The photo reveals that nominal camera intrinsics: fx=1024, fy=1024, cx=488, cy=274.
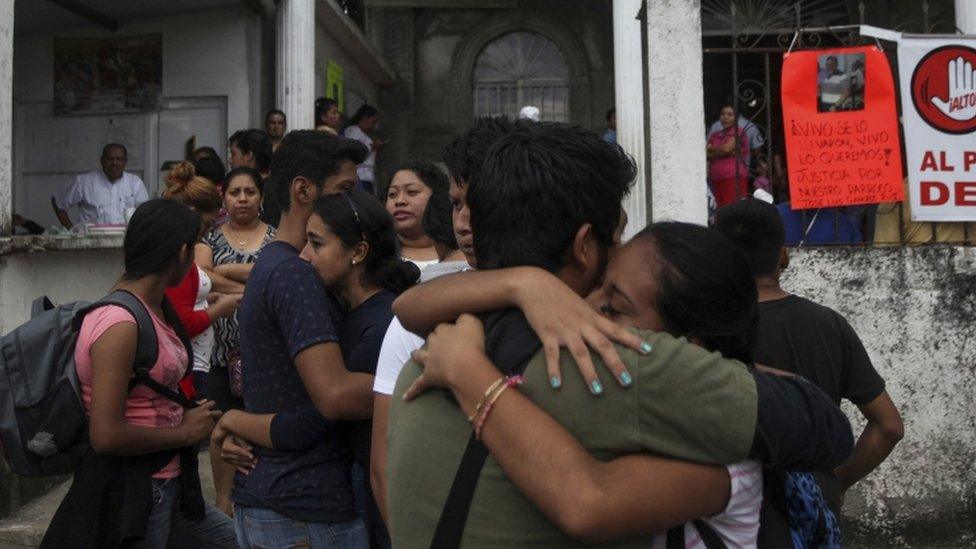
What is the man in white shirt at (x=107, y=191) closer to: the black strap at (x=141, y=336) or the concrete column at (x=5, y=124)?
the concrete column at (x=5, y=124)

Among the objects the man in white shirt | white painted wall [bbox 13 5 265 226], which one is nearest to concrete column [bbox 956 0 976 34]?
white painted wall [bbox 13 5 265 226]

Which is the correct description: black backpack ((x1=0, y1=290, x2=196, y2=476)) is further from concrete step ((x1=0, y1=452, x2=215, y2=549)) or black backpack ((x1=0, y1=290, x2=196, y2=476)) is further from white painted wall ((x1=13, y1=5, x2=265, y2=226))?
white painted wall ((x1=13, y1=5, x2=265, y2=226))

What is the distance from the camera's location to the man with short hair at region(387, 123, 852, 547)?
4.39ft

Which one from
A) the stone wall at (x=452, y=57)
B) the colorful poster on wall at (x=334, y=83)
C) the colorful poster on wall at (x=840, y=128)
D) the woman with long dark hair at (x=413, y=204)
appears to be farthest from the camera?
the stone wall at (x=452, y=57)

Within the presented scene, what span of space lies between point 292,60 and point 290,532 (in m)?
8.09

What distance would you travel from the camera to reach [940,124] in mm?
5406

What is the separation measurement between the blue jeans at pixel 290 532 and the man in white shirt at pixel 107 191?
708 centimetres

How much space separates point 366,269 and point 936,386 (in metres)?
3.51

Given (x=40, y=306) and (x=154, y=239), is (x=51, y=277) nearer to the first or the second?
(x=40, y=306)

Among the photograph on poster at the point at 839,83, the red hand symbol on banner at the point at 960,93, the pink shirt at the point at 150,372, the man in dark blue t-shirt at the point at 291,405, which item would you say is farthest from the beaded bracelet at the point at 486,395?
the red hand symbol on banner at the point at 960,93

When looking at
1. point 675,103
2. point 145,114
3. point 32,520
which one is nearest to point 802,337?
point 675,103

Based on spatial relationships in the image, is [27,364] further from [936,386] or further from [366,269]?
[936,386]

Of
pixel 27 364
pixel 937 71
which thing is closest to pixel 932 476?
pixel 937 71

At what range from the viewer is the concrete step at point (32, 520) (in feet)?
16.8
